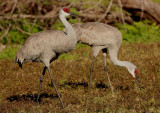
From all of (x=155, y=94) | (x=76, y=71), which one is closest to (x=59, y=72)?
(x=76, y=71)

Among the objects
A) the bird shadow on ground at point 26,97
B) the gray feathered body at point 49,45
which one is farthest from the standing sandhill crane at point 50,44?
the bird shadow on ground at point 26,97

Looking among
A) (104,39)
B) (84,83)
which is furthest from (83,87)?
(104,39)

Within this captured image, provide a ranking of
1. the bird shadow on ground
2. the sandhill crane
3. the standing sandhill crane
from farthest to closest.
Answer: the sandhill crane, the bird shadow on ground, the standing sandhill crane

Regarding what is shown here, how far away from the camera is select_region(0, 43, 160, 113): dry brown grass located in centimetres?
536

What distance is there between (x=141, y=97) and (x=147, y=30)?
768 centimetres

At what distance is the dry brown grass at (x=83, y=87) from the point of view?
536 cm

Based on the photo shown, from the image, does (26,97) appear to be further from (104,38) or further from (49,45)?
(104,38)

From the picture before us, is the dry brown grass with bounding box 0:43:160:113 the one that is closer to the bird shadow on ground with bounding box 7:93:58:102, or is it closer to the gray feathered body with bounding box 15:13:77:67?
the bird shadow on ground with bounding box 7:93:58:102

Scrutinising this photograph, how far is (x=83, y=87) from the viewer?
6.82 metres

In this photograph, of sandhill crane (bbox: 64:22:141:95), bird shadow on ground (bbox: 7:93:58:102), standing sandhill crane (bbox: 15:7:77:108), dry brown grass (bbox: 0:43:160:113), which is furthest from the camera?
sandhill crane (bbox: 64:22:141:95)

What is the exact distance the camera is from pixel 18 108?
17.8ft

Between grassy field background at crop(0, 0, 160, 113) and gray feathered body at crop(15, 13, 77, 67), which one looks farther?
gray feathered body at crop(15, 13, 77, 67)

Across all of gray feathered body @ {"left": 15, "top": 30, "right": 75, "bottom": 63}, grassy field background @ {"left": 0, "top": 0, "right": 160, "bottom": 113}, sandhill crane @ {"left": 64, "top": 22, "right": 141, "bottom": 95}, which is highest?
gray feathered body @ {"left": 15, "top": 30, "right": 75, "bottom": 63}

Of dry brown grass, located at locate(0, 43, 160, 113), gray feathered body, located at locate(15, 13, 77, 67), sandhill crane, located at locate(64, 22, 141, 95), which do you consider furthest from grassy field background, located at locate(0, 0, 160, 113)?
gray feathered body, located at locate(15, 13, 77, 67)
